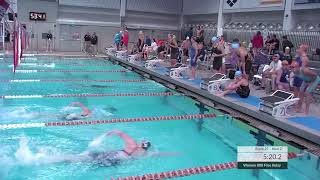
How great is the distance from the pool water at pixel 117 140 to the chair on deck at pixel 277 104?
1.65 ft

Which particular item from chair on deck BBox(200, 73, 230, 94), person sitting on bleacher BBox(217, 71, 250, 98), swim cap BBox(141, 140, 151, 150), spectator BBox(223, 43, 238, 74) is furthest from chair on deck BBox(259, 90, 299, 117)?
spectator BBox(223, 43, 238, 74)

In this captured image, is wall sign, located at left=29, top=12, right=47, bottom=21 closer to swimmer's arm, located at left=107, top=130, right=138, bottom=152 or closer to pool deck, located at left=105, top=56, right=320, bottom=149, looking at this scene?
pool deck, located at left=105, top=56, right=320, bottom=149

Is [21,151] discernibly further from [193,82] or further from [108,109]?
[193,82]

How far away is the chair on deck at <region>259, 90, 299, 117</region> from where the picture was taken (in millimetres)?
6152

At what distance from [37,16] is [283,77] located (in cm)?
1597

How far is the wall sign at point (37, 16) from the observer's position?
64.6 feet

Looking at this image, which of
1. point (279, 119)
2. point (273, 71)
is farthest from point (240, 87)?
point (279, 119)

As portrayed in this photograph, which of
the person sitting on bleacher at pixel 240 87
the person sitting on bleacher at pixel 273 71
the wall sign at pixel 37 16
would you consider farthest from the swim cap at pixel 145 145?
the wall sign at pixel 37 16

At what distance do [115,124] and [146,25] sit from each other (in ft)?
55.7

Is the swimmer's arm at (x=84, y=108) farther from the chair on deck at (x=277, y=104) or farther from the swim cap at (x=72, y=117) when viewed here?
the chair on deck at (x=277, y=104)

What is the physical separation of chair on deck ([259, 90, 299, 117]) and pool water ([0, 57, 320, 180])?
502 millimetres

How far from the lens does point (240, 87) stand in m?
7.76

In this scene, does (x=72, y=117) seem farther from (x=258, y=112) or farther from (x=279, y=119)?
(x=279, y=119)
